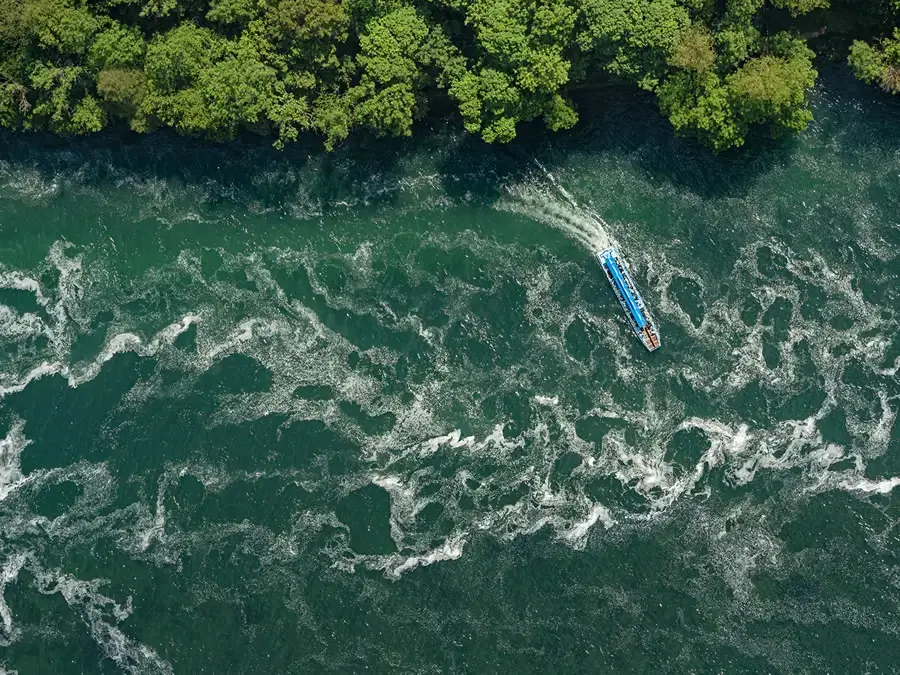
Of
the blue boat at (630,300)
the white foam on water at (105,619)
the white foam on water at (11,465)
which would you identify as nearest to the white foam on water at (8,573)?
the white foam on water at (105,619)

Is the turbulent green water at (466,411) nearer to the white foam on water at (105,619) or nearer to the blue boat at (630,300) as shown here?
the white foam on water at (105,619)

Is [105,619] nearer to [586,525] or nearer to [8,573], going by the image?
[8,573]

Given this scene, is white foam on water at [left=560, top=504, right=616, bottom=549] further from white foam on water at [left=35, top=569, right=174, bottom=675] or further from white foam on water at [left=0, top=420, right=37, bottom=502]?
white foam on water at [left=0, top=420, right=37, bottom=502]

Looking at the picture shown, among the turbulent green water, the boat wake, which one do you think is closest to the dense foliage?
the turbulent green water

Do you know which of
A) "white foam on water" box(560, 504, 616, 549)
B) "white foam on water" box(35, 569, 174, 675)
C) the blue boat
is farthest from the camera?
"white foam on water" box(35, 569, 174, 675)

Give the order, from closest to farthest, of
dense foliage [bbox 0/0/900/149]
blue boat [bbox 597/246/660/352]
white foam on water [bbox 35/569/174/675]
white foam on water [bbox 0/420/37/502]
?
dense foliage [bbox 0/0/900/149], blue boat [bbox 597/246/660/352], white foam on water [bbox 35/569/174/675], white foam on water [bbox 0/420/37/502]

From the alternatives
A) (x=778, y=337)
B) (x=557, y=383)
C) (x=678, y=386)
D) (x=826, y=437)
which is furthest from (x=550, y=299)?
(x=826, y=437)
